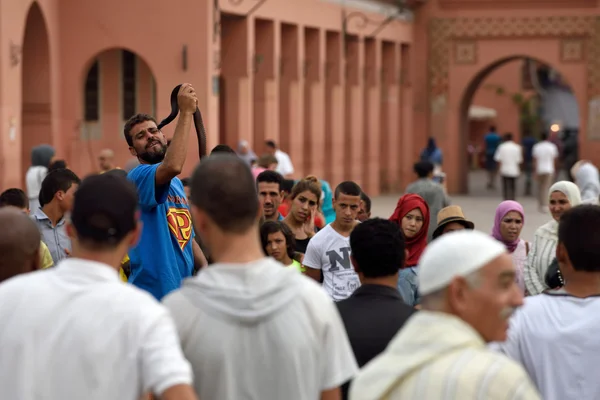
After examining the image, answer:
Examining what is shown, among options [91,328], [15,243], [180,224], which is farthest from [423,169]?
[91,328]

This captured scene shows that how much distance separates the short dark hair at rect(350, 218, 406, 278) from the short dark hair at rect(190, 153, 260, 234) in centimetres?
138

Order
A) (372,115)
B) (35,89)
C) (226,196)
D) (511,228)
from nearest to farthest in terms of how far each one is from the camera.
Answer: (226,196), (511,228), (35,89), (372,115)

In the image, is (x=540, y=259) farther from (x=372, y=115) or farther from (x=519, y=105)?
(x=519, y=105)

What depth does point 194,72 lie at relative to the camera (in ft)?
68.5

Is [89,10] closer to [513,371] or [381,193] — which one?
[381,193]

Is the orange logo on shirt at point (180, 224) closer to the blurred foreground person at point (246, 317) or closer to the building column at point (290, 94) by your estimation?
the blurred foreground person at point (246, 317)

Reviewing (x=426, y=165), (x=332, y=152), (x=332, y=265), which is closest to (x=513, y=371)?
(x=332, y=265)

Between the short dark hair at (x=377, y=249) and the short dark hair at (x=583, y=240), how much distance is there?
64cm

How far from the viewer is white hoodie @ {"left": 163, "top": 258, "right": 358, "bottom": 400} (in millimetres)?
3660

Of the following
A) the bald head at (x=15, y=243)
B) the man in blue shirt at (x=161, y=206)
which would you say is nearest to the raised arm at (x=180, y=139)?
the man in blue shirt at (x=161, y=206)

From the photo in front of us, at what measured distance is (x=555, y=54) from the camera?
31.8 m

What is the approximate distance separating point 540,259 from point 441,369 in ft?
16.4

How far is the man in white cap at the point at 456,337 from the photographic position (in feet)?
10.5

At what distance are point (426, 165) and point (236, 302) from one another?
9.70 meters
